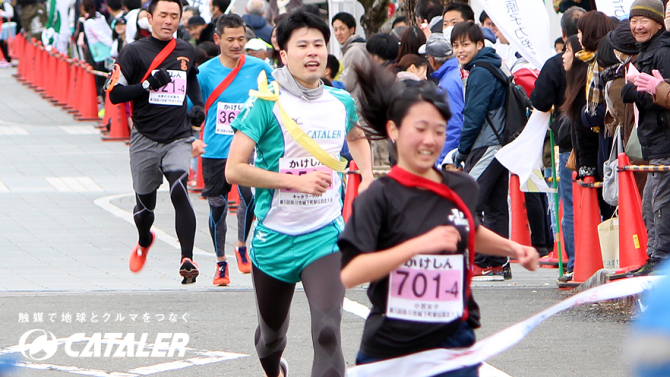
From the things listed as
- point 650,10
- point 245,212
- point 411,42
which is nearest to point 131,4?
point 411,42

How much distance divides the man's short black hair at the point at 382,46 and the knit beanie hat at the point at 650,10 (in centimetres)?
360

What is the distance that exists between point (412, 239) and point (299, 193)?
69.3 inches

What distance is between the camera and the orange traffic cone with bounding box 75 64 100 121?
21.8 meters

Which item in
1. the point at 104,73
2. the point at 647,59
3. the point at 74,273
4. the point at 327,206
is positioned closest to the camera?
the point at 327,206

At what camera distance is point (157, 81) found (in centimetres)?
870

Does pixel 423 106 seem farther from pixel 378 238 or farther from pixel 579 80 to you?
pixel 579 80

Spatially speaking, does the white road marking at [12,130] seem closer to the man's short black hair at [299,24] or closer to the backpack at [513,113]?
the backpack at [513,113]

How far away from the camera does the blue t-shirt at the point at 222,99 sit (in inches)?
379

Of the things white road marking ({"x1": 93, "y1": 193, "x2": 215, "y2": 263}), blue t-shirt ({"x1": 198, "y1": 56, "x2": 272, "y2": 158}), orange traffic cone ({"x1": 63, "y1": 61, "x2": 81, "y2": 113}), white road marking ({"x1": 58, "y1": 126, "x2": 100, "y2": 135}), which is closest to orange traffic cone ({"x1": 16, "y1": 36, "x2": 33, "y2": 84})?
orange traffic cone ({"x1": 63, "y1": 61, "x2": 81, "y2": 113})

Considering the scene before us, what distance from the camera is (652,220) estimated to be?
7988 millimetres

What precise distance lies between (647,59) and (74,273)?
5332mm

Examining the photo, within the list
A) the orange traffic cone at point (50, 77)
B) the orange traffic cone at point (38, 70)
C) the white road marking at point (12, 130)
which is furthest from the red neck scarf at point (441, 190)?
the orange traffic cone at point (38, 70)

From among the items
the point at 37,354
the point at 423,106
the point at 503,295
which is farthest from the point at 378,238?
the point at 503,295

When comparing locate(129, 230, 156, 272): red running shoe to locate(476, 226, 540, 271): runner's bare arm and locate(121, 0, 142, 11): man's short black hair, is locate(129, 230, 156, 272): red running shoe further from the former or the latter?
locate(121, 0, 142, 11): man's short black hair
